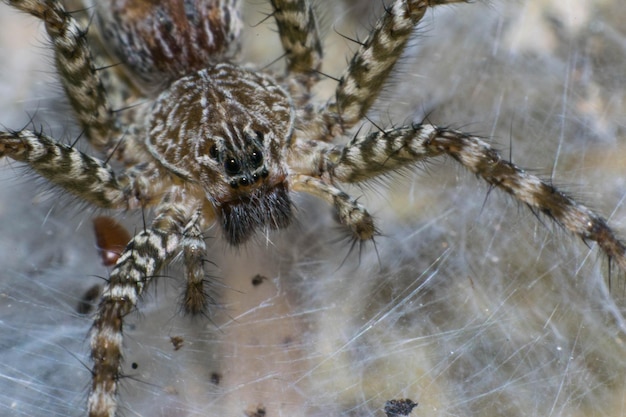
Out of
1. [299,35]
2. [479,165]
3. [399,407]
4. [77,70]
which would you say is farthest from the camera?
[299,35]

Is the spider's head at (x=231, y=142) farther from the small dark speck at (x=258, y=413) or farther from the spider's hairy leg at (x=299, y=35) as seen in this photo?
the small dark speck at (x=258, y=413)

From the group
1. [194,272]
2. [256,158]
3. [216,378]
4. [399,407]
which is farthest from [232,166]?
[399,407]

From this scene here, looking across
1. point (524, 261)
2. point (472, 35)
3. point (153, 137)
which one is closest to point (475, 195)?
point (524, 261)

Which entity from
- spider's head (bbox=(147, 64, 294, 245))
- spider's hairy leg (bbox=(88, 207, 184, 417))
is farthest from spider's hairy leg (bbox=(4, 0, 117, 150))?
spider's hairy leg (bbox=(88, 207, 184, 417))

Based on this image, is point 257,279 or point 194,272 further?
point 257,279

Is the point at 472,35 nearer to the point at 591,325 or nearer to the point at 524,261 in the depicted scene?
the point at 524,261

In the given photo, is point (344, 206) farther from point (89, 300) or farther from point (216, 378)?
point (89, 300)
